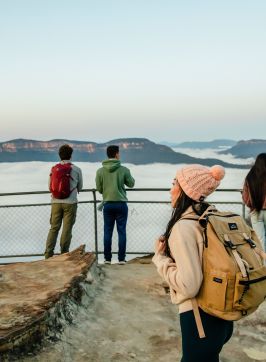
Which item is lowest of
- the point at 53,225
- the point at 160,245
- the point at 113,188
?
the point at 53,225

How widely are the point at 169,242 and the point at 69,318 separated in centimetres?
250

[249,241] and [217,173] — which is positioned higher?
[217,173]

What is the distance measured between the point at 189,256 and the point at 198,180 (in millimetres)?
420

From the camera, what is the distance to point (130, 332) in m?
4.44

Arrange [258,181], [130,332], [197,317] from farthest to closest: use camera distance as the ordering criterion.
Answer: [258,181] < [130,332] < [197,317]

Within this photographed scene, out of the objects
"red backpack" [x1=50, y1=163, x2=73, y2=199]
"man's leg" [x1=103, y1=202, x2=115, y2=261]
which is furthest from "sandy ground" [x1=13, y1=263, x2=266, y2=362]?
"red backpack" [x1=50, y1=163, x2=73, y2=199]

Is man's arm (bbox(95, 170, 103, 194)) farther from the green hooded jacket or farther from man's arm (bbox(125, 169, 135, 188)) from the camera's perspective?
man's arm (bbox(125, 169, 135, 188))

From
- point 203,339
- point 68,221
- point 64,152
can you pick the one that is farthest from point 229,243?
point 68,221

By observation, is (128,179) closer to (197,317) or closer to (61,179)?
(61,179)

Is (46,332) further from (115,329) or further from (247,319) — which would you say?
(247,319)

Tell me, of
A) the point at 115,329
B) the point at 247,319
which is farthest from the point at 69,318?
the point at 247,319

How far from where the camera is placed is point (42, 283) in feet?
16.2

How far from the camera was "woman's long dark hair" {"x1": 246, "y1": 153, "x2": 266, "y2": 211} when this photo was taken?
4984mm

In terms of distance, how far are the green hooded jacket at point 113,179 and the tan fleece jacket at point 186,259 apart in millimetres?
4221
